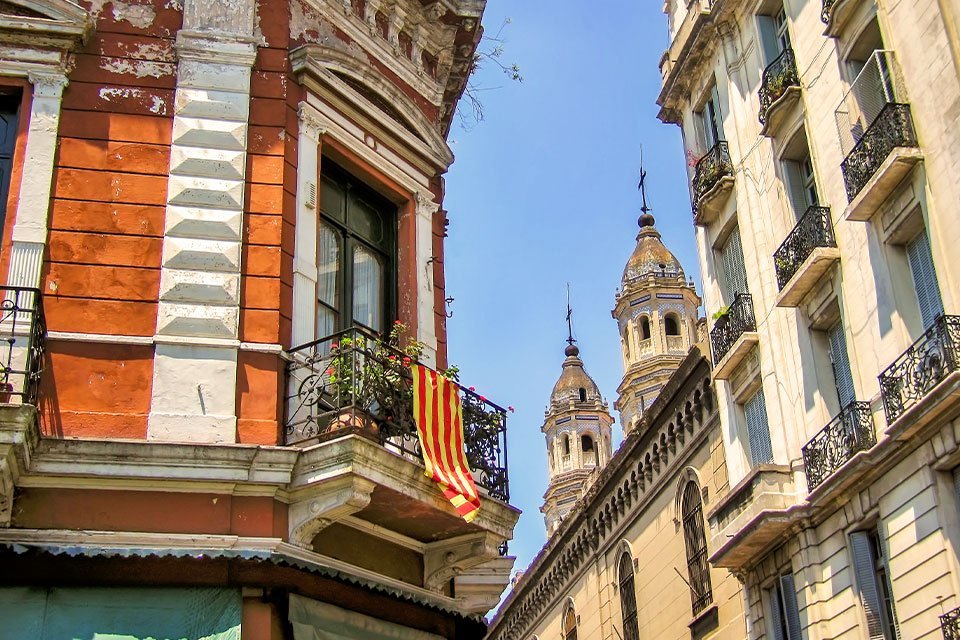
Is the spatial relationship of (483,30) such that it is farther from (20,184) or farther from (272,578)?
(272,578)

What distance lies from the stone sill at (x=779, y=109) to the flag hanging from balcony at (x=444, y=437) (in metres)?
12.0

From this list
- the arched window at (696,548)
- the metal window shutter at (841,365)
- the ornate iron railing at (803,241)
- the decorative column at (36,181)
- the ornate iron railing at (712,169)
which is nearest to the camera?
the decorative column at (36,181)

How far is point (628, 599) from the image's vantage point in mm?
32844

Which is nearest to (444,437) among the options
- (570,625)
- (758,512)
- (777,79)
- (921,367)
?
(921,367)

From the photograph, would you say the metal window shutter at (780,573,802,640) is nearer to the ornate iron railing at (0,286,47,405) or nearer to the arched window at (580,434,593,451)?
the ornate iron railing at (0,286,47,405)

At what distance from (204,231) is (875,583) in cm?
1182

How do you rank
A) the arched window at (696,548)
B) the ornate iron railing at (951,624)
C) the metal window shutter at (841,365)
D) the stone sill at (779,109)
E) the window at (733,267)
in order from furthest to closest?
1. the arched window at (696,548)
2. the window at (733,267)
3. the stone sill at (779,109)
4. the metal window shutter at (841,365)
5. the ornate iron railing at (951,624)

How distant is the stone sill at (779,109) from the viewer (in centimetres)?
2056

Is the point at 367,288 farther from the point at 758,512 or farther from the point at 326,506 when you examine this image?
the point at 758,512

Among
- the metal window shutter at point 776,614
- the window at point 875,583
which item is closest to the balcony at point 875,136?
the window at point 875,583

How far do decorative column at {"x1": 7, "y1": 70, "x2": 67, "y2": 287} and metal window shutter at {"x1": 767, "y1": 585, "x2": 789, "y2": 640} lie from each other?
1520cm

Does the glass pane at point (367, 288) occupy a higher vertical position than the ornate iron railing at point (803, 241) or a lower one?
lower

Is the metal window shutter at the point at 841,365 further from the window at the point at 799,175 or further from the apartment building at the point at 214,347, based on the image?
the apartment building at the point at 214,347

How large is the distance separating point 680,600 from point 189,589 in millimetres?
20548
